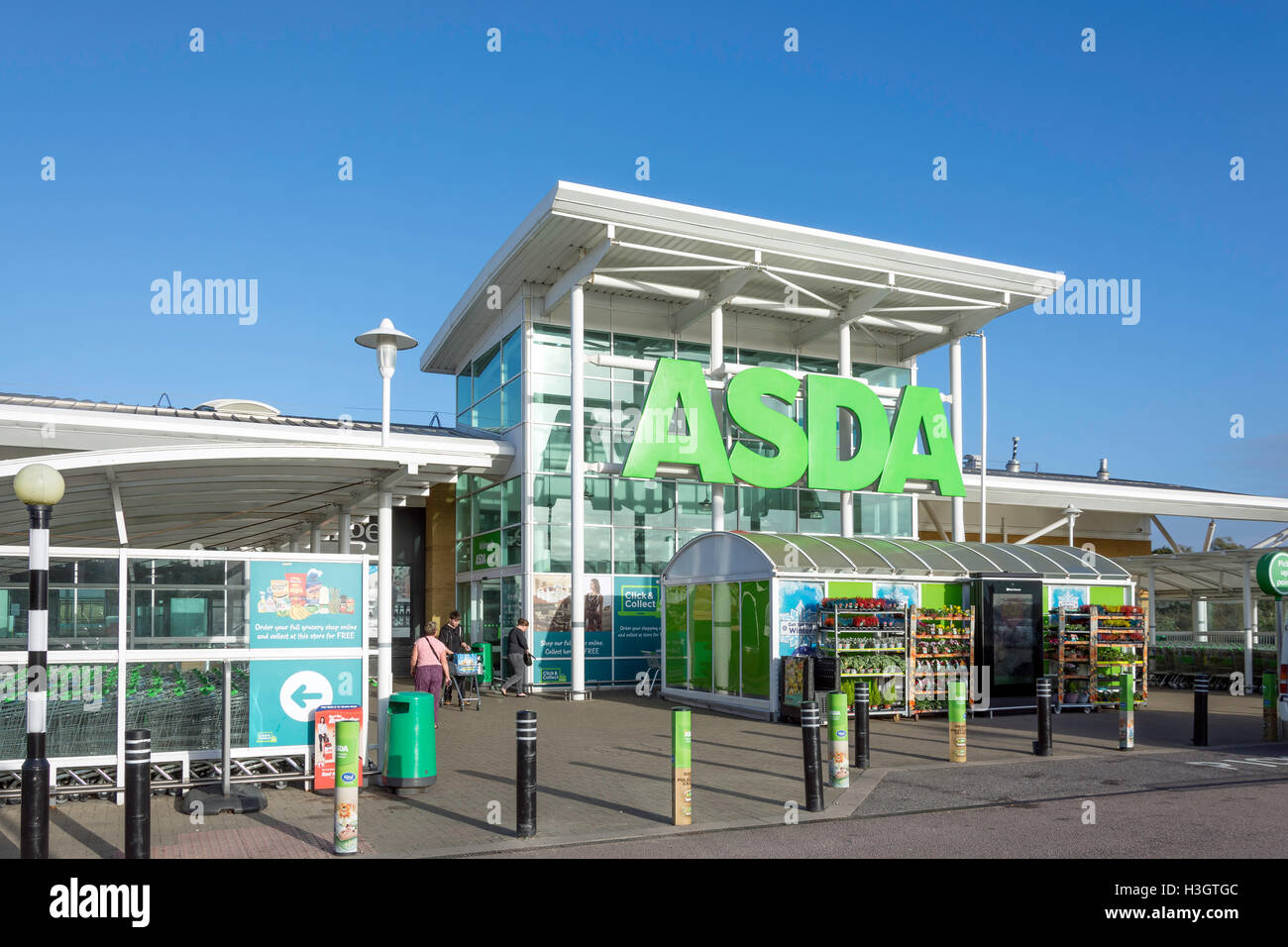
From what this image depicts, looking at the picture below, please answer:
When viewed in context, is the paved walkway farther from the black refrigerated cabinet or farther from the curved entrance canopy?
the curved entrance canopy

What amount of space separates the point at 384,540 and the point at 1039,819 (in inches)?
303

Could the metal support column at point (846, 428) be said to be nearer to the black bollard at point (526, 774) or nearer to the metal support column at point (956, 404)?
the metal support column at point (956, 404)

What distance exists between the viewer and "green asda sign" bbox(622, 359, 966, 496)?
76.9ft

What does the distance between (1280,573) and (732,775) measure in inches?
361

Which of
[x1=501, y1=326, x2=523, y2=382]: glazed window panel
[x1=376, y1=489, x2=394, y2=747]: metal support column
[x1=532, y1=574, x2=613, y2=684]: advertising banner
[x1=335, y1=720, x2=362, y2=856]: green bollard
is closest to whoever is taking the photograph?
[x1=335, y1=720, x2=362, y2=856]: green bollard

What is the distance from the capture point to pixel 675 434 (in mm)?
23703

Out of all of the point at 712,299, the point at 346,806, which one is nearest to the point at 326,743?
the point at 346,806

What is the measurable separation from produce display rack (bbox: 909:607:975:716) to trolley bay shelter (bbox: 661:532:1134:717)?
43 cm

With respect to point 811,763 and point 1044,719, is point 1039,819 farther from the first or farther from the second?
point 1044,719

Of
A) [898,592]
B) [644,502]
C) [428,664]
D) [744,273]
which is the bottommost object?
[428,664]

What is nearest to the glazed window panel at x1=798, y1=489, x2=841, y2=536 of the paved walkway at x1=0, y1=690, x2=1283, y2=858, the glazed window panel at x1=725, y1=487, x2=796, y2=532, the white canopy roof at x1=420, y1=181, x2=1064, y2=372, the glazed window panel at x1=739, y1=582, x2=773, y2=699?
the glazed window panel at x1=725, y1=487, x2=796, y2=532

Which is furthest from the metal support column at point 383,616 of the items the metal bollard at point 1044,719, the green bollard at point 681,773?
the metal bollard at point 1044,719
